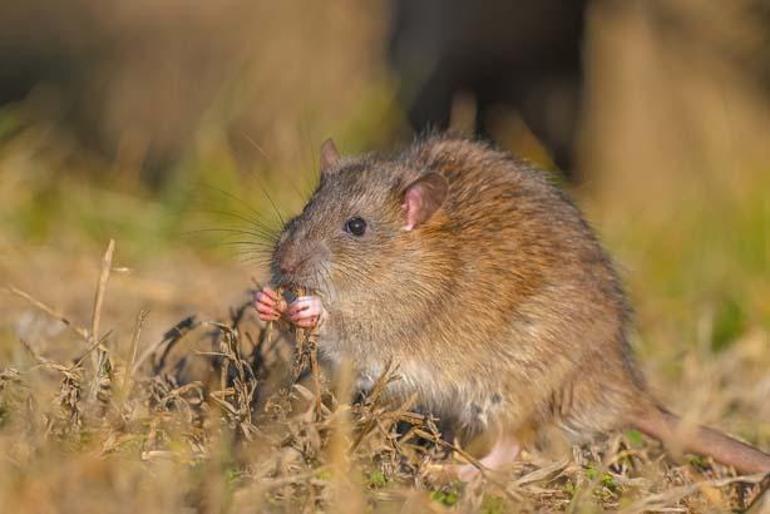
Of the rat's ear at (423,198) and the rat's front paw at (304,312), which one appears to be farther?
the rat's ear at (423,198)

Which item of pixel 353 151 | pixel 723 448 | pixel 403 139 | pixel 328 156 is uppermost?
pixel 403 139

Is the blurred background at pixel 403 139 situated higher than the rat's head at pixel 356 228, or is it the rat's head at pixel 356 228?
the blurred background at pixel 403 139

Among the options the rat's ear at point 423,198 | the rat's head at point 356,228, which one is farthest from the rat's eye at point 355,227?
the rat's ear at point 423,198

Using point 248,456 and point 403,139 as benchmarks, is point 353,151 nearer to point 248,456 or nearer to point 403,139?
point 403,139

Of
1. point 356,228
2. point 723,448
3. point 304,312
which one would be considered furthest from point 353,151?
point 723,448

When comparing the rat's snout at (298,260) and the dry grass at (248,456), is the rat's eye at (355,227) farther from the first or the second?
the dry grass at (248,456)

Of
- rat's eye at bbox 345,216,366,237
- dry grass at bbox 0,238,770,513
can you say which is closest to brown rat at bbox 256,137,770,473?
rat's eye at bbox 345,216,366,237

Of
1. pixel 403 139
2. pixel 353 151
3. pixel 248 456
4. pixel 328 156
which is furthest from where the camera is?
pixel 403 139

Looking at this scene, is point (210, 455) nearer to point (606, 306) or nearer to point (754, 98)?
point (606, 306)
